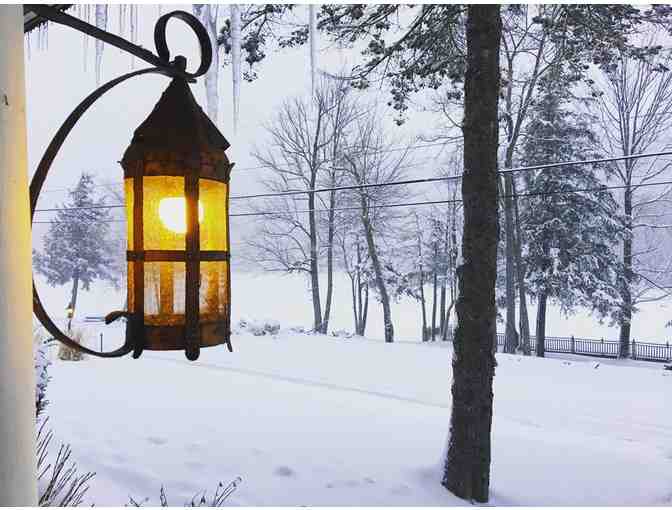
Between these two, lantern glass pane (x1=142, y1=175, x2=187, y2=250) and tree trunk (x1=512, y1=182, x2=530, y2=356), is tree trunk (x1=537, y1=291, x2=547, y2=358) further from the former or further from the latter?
lantern glass pane (x1=142, y1=175, x2=187, y2=250)

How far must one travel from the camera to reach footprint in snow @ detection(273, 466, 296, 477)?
3848 mm

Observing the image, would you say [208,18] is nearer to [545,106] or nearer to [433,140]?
[433,140]

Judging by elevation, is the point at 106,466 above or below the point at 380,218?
below

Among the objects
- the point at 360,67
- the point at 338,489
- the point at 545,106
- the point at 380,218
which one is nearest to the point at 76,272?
the point at 380,218

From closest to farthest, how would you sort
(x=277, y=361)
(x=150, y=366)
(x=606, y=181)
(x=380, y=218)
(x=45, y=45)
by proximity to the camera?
1. (x=45, y=45)
2. (x=150, y=366)
3. (x=277, y=361)
4. (x=606, y=181)
5. (x=380, y=218)

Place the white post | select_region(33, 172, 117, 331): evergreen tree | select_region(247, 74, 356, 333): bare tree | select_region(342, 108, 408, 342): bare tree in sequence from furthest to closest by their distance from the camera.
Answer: select_region(33, 172, 117, 331): evergreen tree → select_region(247, 74, 356, 333): bare tree → select_region(342, 108, 408, 342): bare tree → the white post

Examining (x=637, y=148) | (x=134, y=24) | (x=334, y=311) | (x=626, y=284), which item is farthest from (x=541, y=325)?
(x=134, y=24)

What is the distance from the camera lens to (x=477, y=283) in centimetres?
393

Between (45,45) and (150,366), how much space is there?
6624 millimetres

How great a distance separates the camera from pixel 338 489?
12.0ft

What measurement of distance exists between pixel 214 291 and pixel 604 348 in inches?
768

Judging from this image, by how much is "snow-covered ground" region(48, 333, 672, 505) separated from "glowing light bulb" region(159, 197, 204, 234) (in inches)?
96.3

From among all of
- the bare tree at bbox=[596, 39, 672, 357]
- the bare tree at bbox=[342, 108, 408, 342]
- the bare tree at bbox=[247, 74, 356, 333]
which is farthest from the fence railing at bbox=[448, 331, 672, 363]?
the bare tree at bbox=[247, 74, 356, 333]

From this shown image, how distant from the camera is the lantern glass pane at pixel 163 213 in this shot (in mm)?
1150
